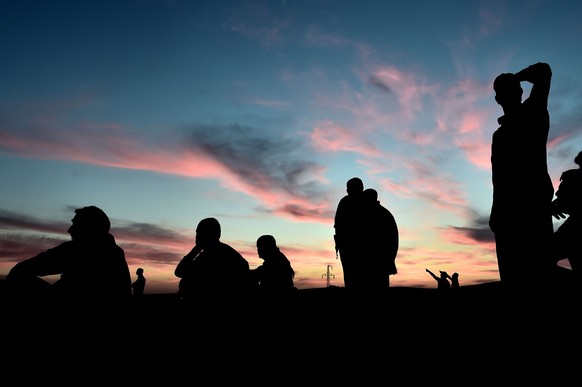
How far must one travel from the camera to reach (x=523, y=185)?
351 centimetres

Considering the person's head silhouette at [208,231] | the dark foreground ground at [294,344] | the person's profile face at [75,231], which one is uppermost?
the person's head silhouette at [208,231]

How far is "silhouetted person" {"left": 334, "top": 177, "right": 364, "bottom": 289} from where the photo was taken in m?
7.33

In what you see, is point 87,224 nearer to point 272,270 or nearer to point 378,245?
point 272,270

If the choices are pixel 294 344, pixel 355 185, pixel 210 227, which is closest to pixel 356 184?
pixel 355 185

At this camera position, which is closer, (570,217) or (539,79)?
(539,79)

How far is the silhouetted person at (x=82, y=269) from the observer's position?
3982 mm

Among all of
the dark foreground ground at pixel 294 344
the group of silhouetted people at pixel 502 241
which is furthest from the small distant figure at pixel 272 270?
the dark foreground ground at pixel 294 344

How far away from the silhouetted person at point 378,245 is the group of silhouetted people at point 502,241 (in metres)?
2.65

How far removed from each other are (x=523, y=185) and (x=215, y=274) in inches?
142

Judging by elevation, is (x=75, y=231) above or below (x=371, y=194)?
below

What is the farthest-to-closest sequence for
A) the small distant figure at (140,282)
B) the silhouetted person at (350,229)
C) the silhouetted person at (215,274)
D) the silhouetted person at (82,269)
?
the small distant figure at (140,282) → the silhouetted person at (350,229) → the silhouetted person at (215,274) → the silhouetted person at (82,269)

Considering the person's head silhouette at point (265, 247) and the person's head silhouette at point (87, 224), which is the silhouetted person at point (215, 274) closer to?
the person's head silhouette at point (87, 224)

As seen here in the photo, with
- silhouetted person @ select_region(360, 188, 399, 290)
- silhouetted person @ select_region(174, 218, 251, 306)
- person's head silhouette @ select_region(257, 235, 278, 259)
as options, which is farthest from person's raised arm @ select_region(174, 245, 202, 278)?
silhouetted person @ select_region(360, 188, 399, 290)

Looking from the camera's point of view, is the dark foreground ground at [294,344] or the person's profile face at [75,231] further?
the person's profile face at [75,231]
